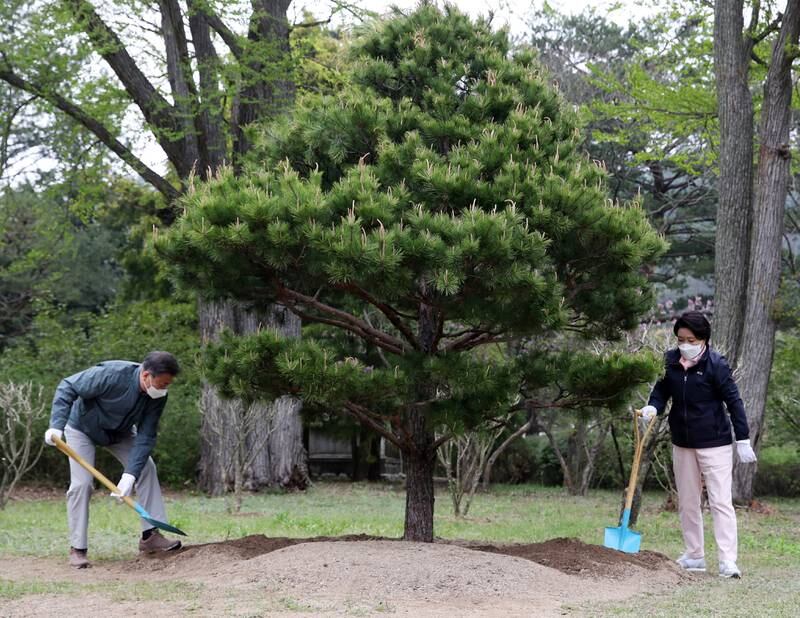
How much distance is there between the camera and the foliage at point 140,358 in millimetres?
14859

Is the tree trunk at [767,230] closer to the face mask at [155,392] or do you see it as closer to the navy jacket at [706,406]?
the navy jacket at [706,406]

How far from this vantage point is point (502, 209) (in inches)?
229

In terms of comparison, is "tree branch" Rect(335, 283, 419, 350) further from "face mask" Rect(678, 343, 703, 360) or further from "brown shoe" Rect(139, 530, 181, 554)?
"brown shoe" Rect(139, 530, 181, 554)

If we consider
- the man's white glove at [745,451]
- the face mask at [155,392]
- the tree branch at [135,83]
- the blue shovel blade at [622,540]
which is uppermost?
the tree branch at [135,83]

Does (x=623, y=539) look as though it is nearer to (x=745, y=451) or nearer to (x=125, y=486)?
(x=745, y=451)

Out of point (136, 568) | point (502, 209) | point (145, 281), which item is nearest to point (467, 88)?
point (502, 209)

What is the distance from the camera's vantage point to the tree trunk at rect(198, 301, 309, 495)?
13.2 m

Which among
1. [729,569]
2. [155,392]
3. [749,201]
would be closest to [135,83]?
[155,392]

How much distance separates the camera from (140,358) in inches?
631

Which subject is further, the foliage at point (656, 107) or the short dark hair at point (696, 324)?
the foliage at point (656, 107)

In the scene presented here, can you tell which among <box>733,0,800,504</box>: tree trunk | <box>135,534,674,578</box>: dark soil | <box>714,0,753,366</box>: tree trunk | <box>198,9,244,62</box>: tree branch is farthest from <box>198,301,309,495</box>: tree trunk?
<box>135,534,674,578</box>: dark soil

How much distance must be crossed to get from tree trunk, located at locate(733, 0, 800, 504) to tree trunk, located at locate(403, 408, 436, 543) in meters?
6.26

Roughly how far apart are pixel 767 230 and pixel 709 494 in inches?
243

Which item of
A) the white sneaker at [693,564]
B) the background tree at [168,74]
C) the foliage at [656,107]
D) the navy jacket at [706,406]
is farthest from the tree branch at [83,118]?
the white sneaker at [693,564]
